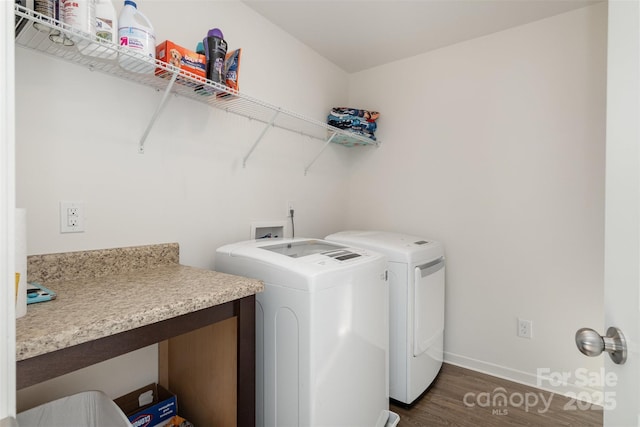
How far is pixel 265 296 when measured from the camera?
1331mm

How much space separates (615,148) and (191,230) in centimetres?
157

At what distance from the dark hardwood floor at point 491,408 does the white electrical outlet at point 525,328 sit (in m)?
0.32

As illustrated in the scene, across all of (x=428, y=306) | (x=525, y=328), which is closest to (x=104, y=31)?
(x=428, y=306)

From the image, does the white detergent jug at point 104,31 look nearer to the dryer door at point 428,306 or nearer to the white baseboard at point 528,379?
the dryer door at point 428,306

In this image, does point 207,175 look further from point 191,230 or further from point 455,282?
point 455,282

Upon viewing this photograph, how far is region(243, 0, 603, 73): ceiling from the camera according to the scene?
6.20ft

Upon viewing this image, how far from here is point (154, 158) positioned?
58.1 inches

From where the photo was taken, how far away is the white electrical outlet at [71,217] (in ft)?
3.95

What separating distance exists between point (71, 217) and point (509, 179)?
235 centimetres

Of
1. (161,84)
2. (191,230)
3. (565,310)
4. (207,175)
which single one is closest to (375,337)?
(191,230)

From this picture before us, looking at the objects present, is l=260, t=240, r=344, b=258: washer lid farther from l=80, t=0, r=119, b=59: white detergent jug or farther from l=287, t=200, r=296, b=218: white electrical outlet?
l=80, t=0, r=119, b=59: white detergent jug

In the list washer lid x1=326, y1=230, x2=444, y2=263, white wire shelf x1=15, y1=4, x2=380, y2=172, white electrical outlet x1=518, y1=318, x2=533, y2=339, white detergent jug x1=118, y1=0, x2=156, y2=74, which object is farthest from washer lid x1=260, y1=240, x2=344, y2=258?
white electrical outlet x1=518, y1=318, x2=533, y2=339

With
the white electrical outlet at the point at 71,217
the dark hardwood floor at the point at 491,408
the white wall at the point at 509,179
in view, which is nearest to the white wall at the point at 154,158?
the white electrical outlet at the point at 71,217

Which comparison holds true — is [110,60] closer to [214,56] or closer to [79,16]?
[79,16]
